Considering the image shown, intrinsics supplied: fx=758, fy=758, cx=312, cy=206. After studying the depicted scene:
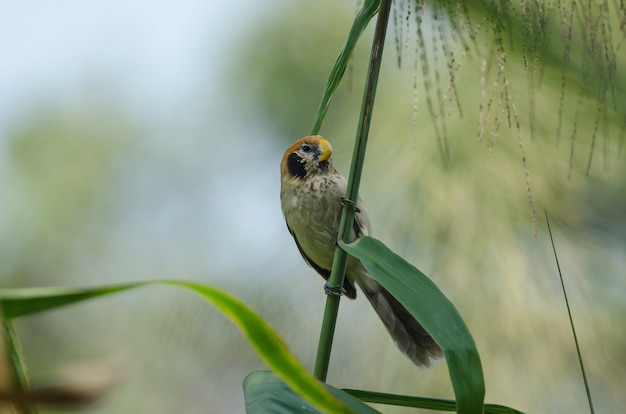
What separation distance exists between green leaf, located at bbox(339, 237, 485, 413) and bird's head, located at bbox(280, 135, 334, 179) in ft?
3.90

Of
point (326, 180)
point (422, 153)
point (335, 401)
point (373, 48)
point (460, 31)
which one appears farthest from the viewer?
point (422, 153)

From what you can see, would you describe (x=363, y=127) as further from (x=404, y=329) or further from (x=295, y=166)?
(x=295, y=166)

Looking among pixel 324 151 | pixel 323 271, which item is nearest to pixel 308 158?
pixel 324 151

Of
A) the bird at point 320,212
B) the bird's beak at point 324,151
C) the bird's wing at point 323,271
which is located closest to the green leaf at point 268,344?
the bird at point 320,212

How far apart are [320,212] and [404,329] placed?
0.37m

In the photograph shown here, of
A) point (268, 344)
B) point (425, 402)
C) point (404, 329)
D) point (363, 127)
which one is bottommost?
point (404, 329)

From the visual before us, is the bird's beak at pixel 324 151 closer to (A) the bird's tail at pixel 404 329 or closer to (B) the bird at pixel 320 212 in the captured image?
(B) the bird at pixel 320 212

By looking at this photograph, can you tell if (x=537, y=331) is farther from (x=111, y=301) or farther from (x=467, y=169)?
(x=111, y=301)

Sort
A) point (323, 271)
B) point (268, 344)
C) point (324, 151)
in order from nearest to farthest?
1. point (268, 344)
2. point (324, 151)
3. point (323, 271)

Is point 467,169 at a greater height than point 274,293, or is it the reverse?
point 467,169

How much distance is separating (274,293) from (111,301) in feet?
2.36

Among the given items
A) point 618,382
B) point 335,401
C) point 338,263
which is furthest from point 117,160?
point 335,401

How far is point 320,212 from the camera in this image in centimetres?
190

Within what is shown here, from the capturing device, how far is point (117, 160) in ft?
8.39
